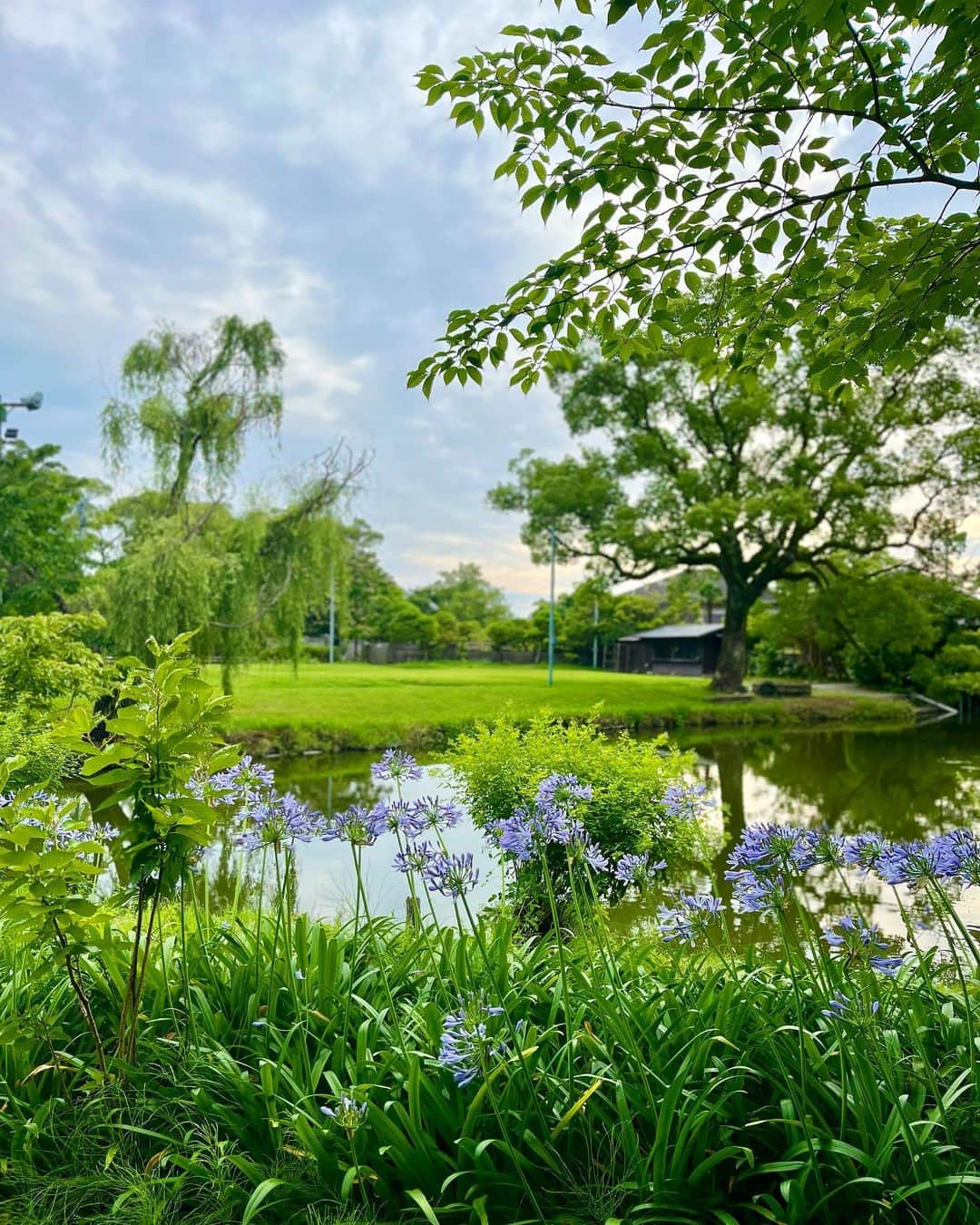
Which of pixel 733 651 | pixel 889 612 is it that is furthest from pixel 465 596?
pixel 889 612

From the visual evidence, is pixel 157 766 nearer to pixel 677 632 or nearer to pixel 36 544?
pixel 36 544

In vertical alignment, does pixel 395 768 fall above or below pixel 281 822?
above

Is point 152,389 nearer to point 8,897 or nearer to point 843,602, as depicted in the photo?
point 8,897

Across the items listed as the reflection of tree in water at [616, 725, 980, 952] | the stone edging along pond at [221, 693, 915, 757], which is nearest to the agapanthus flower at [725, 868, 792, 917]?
the reflection of tree in water at [616, 725, 980, 952]

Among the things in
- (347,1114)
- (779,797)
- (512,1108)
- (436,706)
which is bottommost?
(779,797)

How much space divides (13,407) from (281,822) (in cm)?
1732

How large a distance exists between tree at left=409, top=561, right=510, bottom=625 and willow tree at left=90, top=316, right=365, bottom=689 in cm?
4488

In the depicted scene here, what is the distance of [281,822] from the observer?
92.1 inches

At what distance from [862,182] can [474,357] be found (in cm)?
127

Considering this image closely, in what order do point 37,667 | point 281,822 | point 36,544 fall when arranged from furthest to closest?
point 36,544 < point 37,667 < point 281,822

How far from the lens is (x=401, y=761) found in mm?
2580

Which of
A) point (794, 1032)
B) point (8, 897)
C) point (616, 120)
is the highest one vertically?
point (616, 120)

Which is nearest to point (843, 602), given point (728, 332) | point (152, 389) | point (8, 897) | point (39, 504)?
point (152, 389)

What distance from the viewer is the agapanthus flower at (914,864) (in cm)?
182
